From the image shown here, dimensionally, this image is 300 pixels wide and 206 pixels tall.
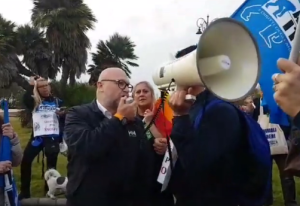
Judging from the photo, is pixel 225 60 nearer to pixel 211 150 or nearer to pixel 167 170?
pixel 211 150

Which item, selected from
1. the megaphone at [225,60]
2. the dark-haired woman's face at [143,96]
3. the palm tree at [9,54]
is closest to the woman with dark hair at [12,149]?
the dark-haired woman's face at [143,96]

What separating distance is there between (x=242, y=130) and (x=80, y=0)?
3117 centimetres

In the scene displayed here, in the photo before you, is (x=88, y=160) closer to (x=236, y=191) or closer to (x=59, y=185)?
(x=236, y=191)

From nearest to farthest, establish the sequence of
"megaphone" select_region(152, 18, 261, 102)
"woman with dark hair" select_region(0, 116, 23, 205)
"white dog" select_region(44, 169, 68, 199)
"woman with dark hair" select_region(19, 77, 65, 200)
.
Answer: "megaphone" select_region(152, 18, 261, 102)
"woman with dark hair" select_region(0, 116, 23, 205)
"white dog" select_region(44, 169, 68, 199)
"woman with dark hair" select_region(19, 77, 65, 200)

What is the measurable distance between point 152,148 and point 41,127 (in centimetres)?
306

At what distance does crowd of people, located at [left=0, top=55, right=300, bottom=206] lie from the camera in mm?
2396

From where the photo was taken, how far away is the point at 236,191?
2506 mm

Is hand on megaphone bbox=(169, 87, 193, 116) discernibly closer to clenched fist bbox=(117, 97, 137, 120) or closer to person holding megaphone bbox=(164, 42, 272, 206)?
person holding megaphone bbox=(164, 42, 272, 206)

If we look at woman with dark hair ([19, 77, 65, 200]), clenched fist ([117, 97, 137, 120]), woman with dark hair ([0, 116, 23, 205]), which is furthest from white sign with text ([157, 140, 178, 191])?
woman with dark hair ([19, 77, 65, 200])

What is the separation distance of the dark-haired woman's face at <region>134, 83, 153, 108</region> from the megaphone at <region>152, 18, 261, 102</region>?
1733mm

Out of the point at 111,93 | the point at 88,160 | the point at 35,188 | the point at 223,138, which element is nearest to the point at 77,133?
the point at 88,160

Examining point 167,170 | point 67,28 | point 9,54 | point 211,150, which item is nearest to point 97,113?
point 167,170

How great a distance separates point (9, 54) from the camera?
31.1 metres

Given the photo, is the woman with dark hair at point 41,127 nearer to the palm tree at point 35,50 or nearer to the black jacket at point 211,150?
the black jacket at point 211,150
